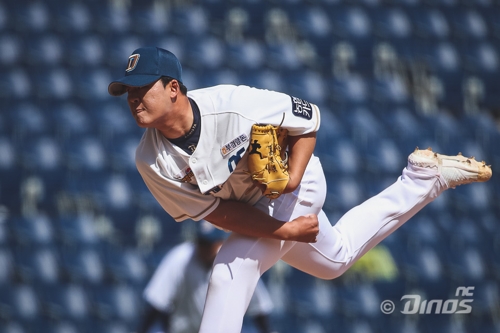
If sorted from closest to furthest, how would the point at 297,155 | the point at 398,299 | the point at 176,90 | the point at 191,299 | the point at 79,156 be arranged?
the point at 176,90 < the point at 297,155 < the point at 191,299 < the point at 398,299 < the point at 79,156

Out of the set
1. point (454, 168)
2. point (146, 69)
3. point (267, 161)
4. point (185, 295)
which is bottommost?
point (185, 295)

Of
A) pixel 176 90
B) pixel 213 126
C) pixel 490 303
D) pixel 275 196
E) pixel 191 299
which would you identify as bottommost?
pixel 490 303

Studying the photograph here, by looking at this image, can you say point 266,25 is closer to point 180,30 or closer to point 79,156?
A: point 180,30

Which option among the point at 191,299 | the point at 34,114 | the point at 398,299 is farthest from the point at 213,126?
the point at 34,114

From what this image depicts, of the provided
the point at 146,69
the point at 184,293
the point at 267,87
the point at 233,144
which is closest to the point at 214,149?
the point at 233,144

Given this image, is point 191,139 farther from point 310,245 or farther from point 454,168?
point 454,168

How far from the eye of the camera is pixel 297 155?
228 cm

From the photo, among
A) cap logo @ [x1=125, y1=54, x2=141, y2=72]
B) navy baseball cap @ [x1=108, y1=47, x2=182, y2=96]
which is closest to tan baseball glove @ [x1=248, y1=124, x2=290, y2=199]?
navy baseball cap @ [x1=108, y1=47, x2=182, y2=96]

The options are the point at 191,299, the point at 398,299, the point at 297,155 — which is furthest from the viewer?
the point at 398,299

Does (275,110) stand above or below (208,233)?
above

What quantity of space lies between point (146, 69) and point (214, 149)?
1.13ft

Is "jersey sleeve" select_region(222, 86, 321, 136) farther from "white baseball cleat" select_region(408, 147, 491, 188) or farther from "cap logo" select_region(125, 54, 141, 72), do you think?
"white baseball cleat" select_region(408, 147, 491, 188)

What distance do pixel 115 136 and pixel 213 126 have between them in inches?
107

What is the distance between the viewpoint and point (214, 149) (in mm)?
2178
